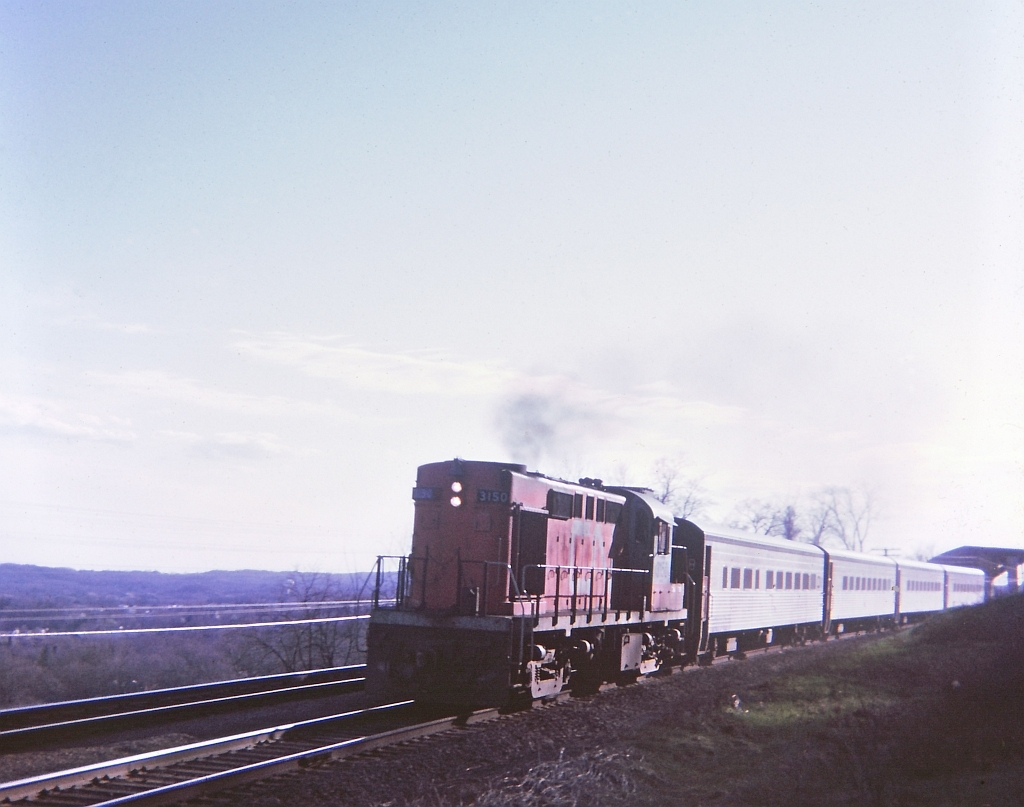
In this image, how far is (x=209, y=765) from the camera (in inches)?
348

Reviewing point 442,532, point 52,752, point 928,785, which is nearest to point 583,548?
point 442,532

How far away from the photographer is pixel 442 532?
13562mm

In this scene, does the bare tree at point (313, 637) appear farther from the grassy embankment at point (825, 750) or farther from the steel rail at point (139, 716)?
the grassy embankment at point (825, 750)

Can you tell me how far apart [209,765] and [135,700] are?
4.61 metres

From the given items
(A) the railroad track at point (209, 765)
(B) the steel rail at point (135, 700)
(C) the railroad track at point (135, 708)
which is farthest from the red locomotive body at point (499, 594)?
(B) the steel rail at point (135, 700)

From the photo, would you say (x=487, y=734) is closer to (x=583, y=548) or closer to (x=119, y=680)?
(x=583, y=548)

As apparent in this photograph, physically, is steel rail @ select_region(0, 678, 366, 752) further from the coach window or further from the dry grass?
the coach window

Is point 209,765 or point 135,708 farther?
point 135,708

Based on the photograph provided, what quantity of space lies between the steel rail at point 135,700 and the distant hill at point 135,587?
53.2 ft

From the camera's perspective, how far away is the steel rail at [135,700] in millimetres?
11000

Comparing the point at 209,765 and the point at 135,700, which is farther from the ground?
the point at 209,765

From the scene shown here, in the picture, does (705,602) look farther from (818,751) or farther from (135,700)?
(135,700)

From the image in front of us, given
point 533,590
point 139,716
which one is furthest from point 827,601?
point 139,716

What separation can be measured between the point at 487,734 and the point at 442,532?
3334 mm
